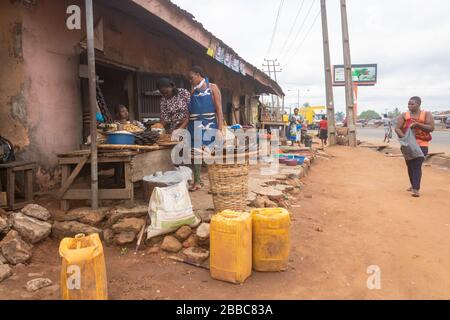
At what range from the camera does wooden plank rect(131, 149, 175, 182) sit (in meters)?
4.07

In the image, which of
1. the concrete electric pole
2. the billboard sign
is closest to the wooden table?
the concrete electric pole

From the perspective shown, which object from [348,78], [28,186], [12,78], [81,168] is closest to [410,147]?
[81,168]

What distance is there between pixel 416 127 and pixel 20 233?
582 centimetres

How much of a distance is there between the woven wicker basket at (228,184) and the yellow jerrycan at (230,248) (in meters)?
0.73

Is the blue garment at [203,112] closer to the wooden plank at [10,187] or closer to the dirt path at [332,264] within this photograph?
the dirt path at [332,264]

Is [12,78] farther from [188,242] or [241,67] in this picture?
[241,67]

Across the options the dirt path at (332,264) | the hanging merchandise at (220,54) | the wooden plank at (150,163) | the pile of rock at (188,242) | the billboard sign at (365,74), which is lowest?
the dirt path at (332,264)

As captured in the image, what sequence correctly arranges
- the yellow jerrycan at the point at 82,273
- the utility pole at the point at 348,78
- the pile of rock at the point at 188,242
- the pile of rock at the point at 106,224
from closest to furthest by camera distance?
1. the yellow jerrycan at the point at 82,273
2. the pile of rock at the point at 188,242
3. the pile of rock at the point at 106,224
4. the utility pole at the point at 348,78

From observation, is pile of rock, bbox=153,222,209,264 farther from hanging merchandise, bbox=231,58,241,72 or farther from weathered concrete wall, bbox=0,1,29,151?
hanging merchandise, bbox=231,58,241,72

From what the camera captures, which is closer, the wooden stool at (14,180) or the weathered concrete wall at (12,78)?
the wooden stool at (14,180)

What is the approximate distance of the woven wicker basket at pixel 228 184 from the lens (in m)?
3.80

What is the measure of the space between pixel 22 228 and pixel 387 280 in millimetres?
3363

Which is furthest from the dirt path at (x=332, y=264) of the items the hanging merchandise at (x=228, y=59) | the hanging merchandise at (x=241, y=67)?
the hanging merchandise at (x=241, y=67)

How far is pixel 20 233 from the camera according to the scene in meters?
3.52
